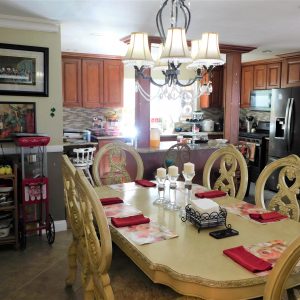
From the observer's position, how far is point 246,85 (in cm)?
672

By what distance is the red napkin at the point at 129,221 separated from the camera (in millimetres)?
1868

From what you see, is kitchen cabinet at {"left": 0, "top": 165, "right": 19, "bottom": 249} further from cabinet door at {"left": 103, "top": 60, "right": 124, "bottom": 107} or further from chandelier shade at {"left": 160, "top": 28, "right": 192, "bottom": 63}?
cabinet door at {"left": 103, "top": 60, "right": 124, "bottom": 107}

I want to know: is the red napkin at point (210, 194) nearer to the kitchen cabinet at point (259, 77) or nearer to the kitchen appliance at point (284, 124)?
the kitchen appliance at point (284, 124)

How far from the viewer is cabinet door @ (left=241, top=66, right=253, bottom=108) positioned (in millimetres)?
6617

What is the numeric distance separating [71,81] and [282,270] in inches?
208

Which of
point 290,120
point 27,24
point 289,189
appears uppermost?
point 27,24


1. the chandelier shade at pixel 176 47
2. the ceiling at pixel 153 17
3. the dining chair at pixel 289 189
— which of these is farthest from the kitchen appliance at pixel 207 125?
the chandelier shade at pixel 176 47

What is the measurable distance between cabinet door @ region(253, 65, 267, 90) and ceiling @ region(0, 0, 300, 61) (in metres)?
1.64

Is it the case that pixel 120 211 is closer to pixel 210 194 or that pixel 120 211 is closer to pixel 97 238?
pixel 97 238

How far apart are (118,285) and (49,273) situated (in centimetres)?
137

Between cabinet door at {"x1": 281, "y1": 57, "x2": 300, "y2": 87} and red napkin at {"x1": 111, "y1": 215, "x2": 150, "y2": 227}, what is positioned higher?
cabinet door at {"x1": 281, "y1": 57, "x2": 300, "y2": 87}

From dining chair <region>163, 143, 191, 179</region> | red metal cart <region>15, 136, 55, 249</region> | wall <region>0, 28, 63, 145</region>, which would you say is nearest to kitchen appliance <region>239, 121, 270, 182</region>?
dining chair <region>163, 143, 191, 179</region>

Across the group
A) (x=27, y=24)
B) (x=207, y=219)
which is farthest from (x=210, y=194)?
(x=27, y=24)

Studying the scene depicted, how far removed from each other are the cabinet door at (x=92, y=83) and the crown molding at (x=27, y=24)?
2366 mm
